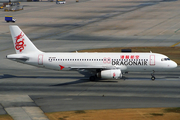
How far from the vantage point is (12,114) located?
118 ft

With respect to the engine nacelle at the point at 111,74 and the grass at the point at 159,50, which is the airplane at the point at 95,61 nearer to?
the engine nacelle at the point at 111,74

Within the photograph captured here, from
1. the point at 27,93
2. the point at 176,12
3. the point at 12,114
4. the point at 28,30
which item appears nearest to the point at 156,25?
the point at 176,12

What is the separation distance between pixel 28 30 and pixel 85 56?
56101 millimetres

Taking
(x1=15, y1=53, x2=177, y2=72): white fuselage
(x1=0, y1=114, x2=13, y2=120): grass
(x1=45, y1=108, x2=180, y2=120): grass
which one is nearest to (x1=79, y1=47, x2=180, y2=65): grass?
(x1=15, y1=53, x2=177, y2=72): white fuselage

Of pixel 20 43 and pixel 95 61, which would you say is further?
pixel 20 43

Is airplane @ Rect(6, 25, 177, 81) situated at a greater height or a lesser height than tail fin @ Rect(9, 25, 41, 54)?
lesser

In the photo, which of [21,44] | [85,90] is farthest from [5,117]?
[21,44]

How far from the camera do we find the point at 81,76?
54156 millimetres

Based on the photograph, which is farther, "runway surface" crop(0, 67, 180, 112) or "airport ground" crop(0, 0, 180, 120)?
"airport ground" crop(0, 0, 180, 120)

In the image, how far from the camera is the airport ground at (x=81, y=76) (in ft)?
131

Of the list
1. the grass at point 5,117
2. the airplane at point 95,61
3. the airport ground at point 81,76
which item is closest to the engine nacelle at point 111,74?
the airplane at point 95,61

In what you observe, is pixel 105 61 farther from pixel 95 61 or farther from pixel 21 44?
pixel 21 44

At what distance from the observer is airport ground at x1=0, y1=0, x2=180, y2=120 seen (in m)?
39.8

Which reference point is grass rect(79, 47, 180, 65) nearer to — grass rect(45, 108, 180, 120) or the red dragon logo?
the red dragon logo
